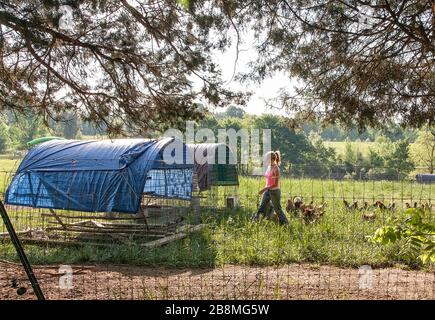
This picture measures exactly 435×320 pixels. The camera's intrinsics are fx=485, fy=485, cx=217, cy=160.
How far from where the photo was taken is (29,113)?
775 centimetres

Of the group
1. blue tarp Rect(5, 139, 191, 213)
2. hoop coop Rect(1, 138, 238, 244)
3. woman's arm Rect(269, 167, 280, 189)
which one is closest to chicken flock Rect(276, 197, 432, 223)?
woman's arm Rect(269, 167, 280, 189)

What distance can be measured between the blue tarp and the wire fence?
58 centimetres

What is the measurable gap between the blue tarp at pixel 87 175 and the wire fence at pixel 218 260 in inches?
22.9

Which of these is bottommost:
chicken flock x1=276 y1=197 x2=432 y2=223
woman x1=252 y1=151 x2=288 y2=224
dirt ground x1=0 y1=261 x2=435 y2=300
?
dirt ground x1=0 y1=261 x2=435 y2=300

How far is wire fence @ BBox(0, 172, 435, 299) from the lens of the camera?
5.46m

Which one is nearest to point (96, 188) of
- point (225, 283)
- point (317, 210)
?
point (225, 283)

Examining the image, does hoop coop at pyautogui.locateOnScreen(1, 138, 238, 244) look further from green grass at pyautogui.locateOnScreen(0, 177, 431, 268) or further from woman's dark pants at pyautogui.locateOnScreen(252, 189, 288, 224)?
woman's dark pants at pyautogui.locateOnScreen(252, 189, 288, 224)

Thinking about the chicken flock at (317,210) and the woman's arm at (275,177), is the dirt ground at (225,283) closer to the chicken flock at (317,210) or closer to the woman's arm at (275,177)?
the chicken flock at (317,210)

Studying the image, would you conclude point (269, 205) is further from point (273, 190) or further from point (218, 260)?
point (218, 260)

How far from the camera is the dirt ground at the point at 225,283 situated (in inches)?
206

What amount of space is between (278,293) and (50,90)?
474 centimetres
